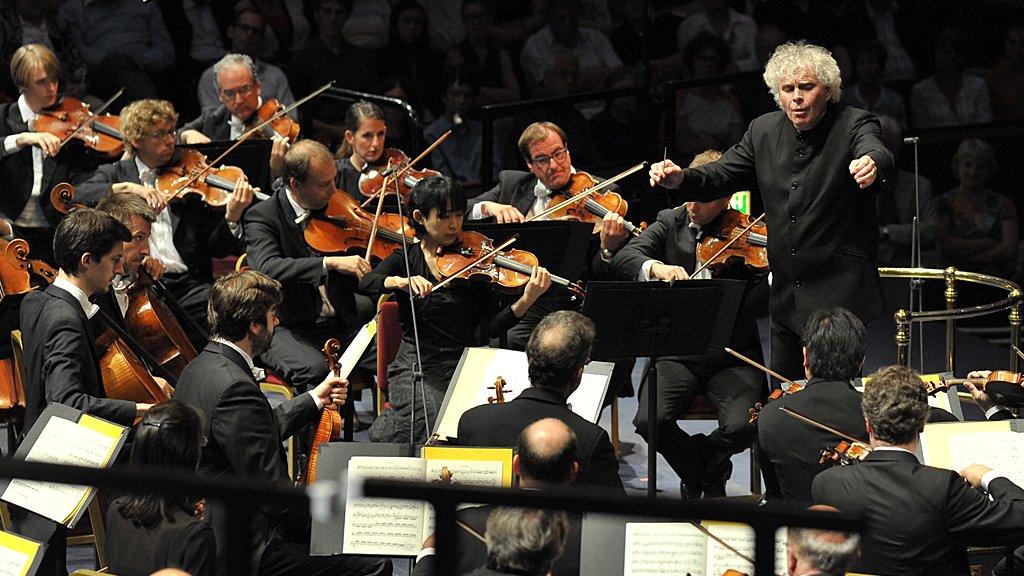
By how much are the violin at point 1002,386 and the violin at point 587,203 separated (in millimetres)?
2034

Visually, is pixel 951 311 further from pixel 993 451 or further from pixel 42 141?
pixel 42 141

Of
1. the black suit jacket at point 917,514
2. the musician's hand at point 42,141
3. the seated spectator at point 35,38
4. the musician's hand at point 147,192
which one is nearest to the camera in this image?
the black suit jacket at point 917,514

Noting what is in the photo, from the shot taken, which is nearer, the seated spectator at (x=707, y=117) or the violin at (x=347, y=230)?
the violin at (x=347, y=230)

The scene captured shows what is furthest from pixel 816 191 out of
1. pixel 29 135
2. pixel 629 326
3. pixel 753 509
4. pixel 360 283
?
pixel 29 135

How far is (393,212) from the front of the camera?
19.2 feet

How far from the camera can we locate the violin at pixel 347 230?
5629 millimetres

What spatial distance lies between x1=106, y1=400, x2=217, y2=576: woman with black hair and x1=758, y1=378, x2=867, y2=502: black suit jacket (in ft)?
5.40

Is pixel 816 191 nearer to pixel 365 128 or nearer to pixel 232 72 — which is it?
pixel 365 128

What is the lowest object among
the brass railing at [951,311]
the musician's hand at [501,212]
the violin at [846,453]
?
the violin at [846,453]

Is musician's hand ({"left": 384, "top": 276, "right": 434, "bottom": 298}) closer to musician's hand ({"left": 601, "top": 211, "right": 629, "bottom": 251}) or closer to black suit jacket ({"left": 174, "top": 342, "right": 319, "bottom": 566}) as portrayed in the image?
musician's hand ({"left": 601, "top": 211, "right": 629, "bottom": 251})

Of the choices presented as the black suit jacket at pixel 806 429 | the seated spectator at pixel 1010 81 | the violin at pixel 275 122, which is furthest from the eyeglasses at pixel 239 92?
the seated spectator at pixel 1010 81

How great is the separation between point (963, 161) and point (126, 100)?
4.72 m

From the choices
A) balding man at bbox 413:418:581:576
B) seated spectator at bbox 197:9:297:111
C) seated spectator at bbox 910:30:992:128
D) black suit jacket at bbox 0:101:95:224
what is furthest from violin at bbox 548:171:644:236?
seated spectator at bbox 910:30:992:128

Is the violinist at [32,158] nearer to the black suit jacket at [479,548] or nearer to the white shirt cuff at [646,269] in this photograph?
the white shirt cuff at [646,269]
